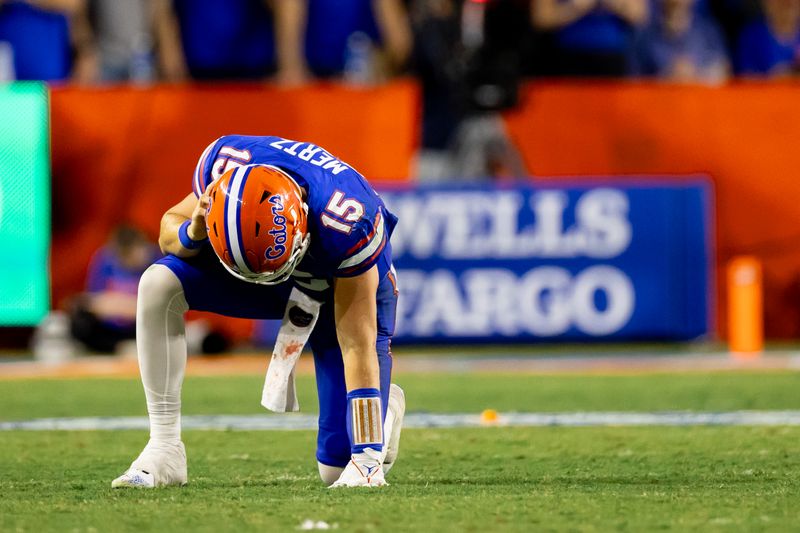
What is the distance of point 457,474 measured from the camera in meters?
5.81

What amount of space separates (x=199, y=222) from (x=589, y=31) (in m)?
8.87

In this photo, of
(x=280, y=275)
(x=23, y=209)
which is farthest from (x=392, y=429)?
(x=23, y=209)

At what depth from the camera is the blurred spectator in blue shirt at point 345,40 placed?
527 inches

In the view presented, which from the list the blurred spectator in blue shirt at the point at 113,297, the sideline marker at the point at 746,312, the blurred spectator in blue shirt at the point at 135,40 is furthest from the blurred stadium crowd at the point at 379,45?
the sideline marker at the point at 746,312

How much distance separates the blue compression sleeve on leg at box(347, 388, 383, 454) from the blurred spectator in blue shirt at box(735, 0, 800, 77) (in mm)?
9659

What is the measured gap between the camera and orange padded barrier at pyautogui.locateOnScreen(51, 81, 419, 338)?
42.9ft

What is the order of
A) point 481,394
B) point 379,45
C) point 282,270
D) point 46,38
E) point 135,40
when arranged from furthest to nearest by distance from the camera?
point 379,45 → point 135,40 → point 46,38 → point 481,394 → point 282,270

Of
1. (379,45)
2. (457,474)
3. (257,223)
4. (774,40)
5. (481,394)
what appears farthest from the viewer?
(774,40)

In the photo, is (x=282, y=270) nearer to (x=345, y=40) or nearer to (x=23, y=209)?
(x=23, y=209)

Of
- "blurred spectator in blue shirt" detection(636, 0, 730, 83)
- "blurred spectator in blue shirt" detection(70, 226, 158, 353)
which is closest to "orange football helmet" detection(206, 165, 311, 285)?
"blurred spectator in blue shirt" detection(70, 226, 158, 353)

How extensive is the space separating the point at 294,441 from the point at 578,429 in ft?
4.72

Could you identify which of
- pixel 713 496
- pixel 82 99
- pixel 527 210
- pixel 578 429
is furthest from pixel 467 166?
pixel 713 496

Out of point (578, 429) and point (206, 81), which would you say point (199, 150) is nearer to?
point (206, 81)

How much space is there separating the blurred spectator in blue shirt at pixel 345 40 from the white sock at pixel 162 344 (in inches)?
321
